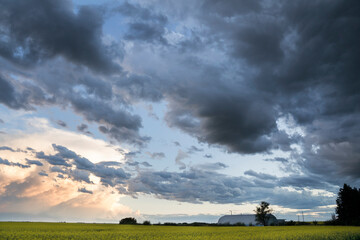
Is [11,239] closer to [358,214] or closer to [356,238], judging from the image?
[356,238]

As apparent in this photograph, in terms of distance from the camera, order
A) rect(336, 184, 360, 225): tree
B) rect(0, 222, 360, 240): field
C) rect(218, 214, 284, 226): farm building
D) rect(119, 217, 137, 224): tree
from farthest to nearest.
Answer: rect(218, 214, 284, 226): farm building < rect(336, 184, 360, 225): tree < rect(119, 217, 137, 224): tree < rect(0, 222, 360, 240): field

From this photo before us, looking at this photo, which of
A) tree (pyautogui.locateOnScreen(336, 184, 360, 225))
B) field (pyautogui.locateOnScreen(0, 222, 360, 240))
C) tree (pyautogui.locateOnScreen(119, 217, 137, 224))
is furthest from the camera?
tree (pyautogui.locateOnScreen(336, 184, 360, 225))

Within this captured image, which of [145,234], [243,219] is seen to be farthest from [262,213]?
[145,234]

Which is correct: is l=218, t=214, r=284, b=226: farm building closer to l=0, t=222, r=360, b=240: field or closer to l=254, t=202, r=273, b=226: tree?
l=254, t=202, r=273, b=226: tree

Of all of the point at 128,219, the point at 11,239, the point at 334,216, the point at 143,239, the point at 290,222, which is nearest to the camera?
the point at 11,239

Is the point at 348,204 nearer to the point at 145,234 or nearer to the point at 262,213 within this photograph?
the point at 262,213

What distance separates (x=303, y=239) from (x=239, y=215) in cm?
14530

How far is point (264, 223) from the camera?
14788 cm

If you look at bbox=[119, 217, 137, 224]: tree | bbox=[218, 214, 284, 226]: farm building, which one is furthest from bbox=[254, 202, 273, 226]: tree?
bbox=[119, 217, 137, 224]: tree

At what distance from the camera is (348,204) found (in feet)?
433

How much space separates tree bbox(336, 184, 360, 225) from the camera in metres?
129

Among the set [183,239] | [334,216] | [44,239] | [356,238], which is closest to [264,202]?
[334,216]

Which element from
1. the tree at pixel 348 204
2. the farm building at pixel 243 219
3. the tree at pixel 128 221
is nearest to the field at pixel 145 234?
the tree at pixel 128 221

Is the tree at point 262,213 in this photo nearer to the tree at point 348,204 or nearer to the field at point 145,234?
the tree at point 348,204
